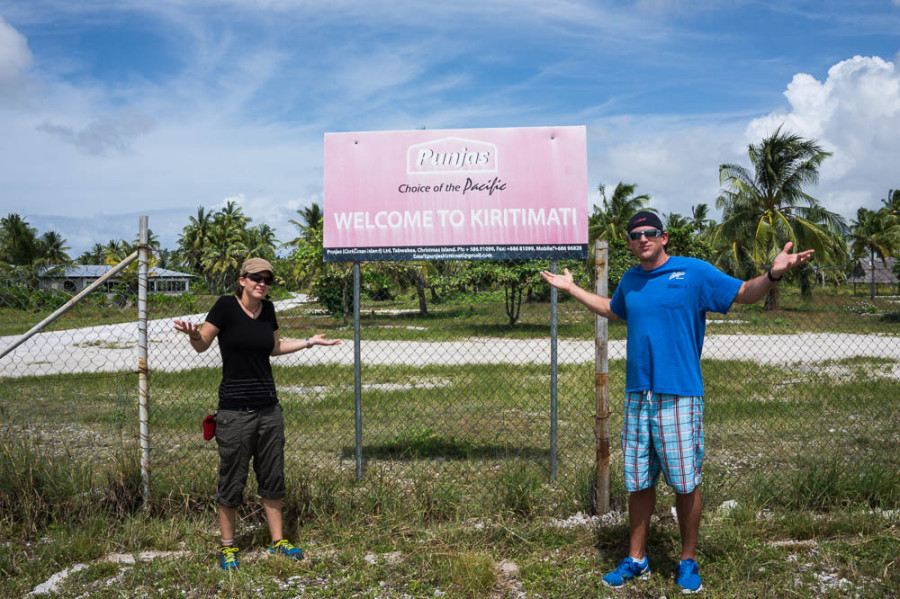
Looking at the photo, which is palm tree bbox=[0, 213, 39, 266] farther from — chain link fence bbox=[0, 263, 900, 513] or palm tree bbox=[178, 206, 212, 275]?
chain link fence bbox=[0, 263, 900, 513]

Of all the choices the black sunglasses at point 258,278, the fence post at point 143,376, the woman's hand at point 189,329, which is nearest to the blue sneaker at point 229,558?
the fence post at point 143,376

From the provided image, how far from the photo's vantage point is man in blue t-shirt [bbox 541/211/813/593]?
10.6 feet

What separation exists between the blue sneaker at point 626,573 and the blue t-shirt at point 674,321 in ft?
3.14

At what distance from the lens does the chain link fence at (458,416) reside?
4.93 m

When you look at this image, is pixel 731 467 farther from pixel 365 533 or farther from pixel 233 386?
pixel 233 386

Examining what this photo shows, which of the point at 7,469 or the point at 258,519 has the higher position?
the point at 7,469

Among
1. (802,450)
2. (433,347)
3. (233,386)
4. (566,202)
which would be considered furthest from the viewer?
(433,347)

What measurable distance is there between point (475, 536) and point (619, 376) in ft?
25.6

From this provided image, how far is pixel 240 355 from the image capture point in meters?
3.65

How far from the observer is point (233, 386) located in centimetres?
363

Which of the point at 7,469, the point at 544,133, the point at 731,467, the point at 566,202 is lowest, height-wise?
the point at 731,467

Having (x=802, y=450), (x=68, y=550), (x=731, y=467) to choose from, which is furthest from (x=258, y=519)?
(x=802, y=450)

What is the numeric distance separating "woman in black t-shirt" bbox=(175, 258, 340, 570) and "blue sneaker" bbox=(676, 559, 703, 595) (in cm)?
209

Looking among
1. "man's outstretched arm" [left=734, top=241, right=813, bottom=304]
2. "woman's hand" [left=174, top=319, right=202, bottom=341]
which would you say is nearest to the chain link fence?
"woman's hand" [left=174, top=319, right=202, bottom=341]
